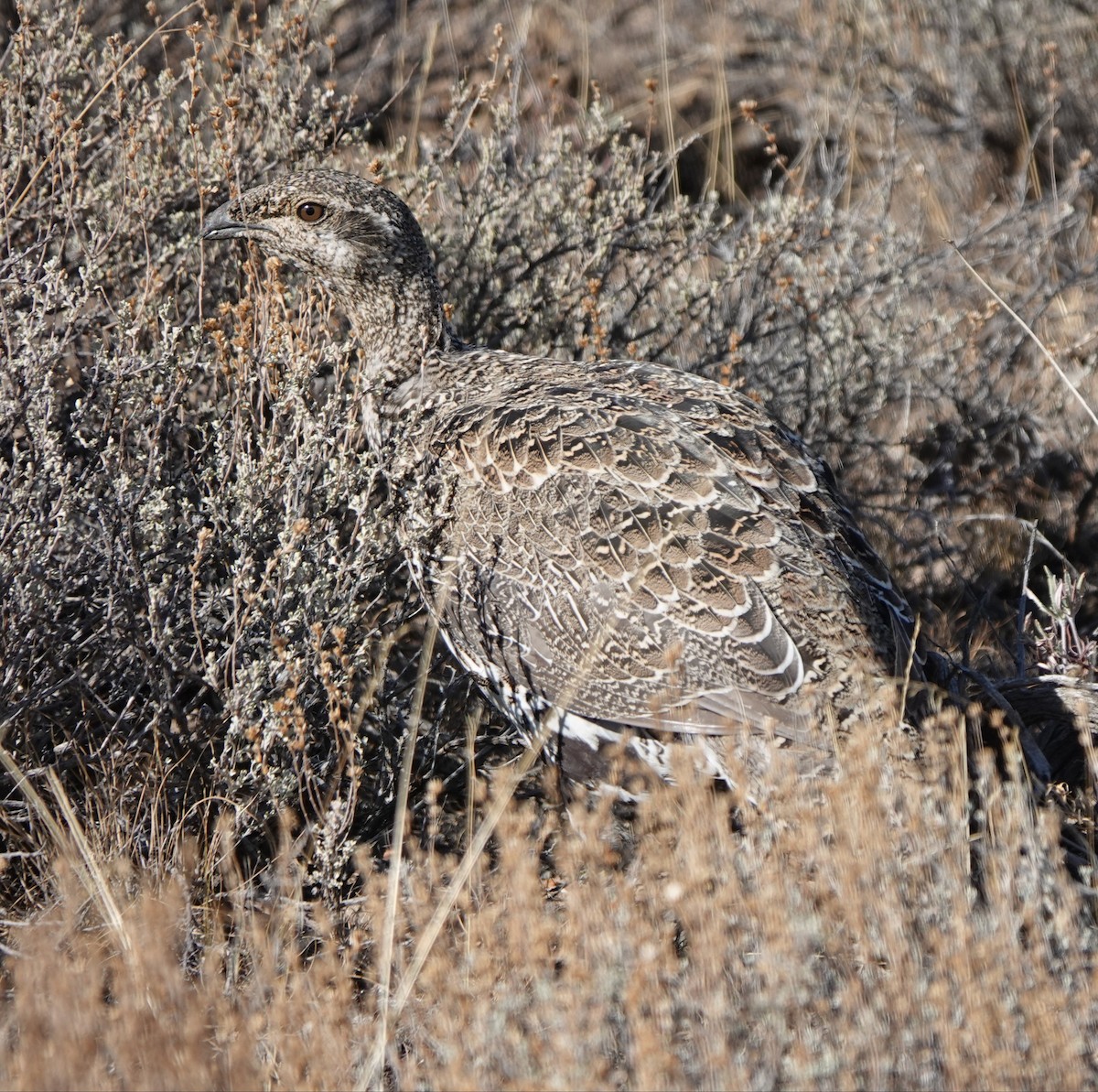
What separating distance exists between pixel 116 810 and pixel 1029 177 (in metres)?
6.07

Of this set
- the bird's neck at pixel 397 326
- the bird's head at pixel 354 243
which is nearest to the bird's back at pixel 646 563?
the bird's neck at pixel 397 326

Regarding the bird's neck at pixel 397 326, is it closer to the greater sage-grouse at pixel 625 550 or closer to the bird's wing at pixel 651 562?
the greater sage-grouse at pixel 625 550

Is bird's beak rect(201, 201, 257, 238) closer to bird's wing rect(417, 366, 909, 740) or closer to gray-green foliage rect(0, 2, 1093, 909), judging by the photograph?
gray-green foliage rect(0, 2, 1093, 909)

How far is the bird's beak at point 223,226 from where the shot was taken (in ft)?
13.8

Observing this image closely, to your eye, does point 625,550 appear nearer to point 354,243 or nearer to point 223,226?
point 354,243

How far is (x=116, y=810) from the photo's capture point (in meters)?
3.66

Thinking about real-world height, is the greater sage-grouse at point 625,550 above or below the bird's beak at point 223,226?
below

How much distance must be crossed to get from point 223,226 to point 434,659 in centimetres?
155

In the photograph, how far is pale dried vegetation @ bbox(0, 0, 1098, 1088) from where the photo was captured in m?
2.63

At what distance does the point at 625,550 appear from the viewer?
3586 mm

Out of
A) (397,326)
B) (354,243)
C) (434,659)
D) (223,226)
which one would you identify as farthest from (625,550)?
(223,226)

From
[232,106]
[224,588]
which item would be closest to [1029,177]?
[232,106]

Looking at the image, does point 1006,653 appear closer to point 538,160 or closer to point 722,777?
point 722,777

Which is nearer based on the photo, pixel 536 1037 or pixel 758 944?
pixel 536 1037
